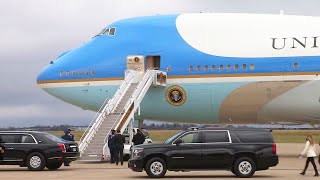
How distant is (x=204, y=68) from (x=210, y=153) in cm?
1168

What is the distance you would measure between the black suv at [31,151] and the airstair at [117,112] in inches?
195

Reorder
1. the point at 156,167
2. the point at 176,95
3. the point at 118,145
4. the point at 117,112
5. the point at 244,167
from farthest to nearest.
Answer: the point at 176,95
the point at 117,112
the point at 118,145
the point at 156,167
the point at 244,167

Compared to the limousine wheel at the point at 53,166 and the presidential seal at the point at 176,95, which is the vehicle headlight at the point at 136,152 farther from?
the presidential seal at the point at 176,95

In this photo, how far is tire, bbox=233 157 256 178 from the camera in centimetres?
1908

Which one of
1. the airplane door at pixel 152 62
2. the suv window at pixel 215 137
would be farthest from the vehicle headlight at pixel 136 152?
the airplane door at pixel 152 62

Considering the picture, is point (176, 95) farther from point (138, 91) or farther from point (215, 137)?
point (215, 137)

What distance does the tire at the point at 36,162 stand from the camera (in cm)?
2197

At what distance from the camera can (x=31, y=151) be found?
2191 centimetres

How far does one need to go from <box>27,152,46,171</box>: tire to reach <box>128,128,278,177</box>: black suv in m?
4.08

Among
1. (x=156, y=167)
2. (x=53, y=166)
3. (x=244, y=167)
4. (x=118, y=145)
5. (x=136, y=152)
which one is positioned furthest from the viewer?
(x=118, y=145)

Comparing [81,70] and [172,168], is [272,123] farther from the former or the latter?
[172,168]

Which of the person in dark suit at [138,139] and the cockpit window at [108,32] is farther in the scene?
the cockpit window at [108,32]

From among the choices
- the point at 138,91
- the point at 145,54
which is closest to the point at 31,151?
the point at 138,91

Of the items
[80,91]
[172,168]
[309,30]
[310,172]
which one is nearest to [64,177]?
[172,168]
